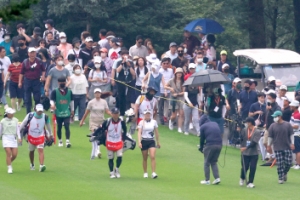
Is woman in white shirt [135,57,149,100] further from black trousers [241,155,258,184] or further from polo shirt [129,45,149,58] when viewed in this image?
black trousers [241,155,258,184]

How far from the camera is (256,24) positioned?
1234 inches

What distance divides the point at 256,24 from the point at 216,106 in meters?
10.5

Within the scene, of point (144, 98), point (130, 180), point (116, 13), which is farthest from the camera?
point (116, 13)

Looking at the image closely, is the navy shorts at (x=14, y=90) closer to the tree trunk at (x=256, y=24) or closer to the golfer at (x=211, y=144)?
the golfer at (x=211, y=144)

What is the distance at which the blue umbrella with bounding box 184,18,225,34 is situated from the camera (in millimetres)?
28219

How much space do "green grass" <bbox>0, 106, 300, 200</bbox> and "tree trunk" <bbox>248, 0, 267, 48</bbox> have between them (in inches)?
373

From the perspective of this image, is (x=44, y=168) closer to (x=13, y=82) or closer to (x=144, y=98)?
(x=144, y=98)

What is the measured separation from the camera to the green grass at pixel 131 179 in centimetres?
1683

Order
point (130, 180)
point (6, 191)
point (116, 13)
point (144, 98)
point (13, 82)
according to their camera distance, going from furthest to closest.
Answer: point (116, 13), point (13, 82), point (144, 98), point (130, 180), point (6, 191)

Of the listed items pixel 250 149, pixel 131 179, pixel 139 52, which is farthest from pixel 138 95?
pixel 250 149

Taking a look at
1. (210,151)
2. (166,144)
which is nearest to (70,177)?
(210,151)

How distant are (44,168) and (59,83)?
318cm

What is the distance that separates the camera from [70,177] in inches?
737

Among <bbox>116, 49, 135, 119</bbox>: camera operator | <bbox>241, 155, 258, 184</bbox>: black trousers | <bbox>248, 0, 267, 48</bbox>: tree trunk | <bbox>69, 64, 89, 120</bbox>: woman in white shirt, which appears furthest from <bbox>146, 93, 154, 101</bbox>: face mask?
<bbox>248, 0, 267, 48</bbox>: tree trunk
